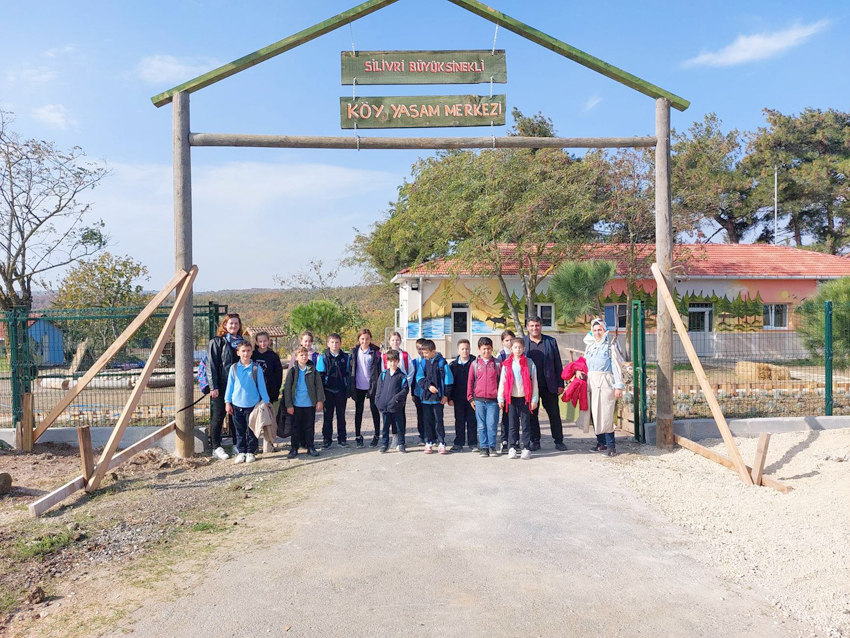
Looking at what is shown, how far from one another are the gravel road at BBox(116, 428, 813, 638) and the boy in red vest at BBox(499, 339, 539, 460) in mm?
1243

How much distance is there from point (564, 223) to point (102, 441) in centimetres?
1457

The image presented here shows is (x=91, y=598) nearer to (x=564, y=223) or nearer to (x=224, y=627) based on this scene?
(x=224, y=627)

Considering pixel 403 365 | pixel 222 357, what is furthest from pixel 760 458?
pixel 222 357

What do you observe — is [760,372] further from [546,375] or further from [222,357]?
[222,357]

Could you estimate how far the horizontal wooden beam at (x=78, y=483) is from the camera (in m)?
6.00

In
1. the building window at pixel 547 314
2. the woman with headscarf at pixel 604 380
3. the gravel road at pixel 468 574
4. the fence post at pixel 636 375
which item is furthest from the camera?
the building window at pixel 547 314

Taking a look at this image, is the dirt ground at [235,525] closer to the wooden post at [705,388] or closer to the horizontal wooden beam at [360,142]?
the wooden post at [705,388]

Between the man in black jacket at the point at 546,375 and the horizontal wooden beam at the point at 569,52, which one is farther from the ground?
the horizontal wooden beam at the point at 569,52

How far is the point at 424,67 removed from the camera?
8.34m

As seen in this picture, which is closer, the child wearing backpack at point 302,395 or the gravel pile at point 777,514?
the gravel pile at point 777,514

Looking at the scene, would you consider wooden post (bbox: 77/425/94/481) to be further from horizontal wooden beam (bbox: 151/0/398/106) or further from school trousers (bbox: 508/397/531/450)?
school trousers (bbox: 508/397/531/450)

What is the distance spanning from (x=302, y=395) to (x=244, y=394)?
0.69m

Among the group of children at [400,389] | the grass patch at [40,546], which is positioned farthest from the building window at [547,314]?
the grass patch at [40,546]

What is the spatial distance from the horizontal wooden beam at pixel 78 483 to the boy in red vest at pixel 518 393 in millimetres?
4207
